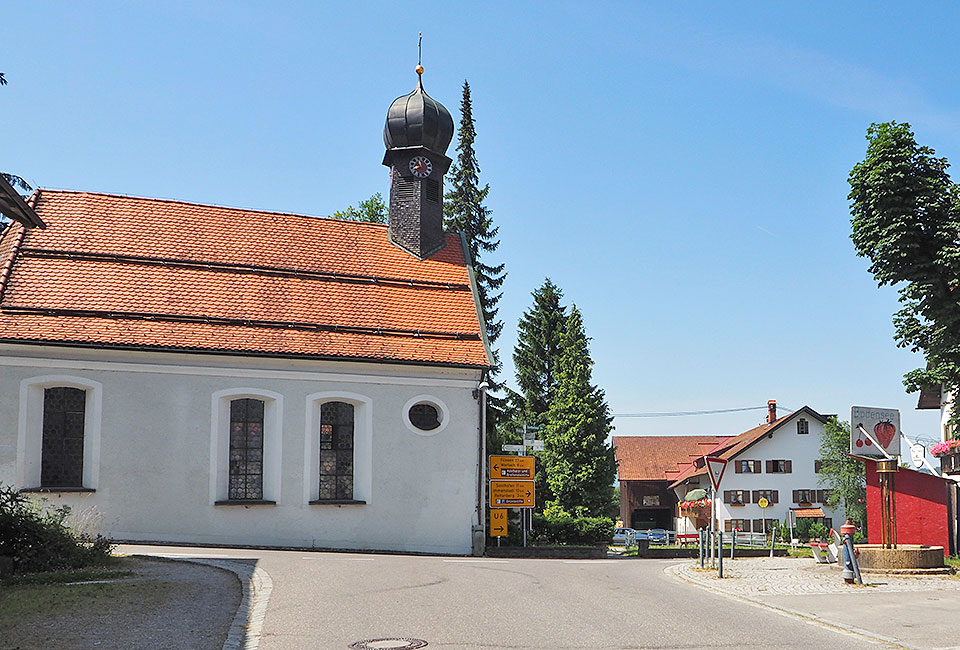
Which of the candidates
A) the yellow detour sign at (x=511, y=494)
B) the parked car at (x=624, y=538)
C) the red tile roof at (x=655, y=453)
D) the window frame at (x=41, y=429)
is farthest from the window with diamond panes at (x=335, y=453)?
the red tile roof at (x=655, y=453)

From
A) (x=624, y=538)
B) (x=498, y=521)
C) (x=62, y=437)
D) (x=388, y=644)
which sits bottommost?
(x=624, y=538)

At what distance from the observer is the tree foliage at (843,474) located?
46844mm

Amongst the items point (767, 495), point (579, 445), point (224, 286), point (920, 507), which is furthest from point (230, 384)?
point (767, 495)

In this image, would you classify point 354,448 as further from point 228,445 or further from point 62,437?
point 62,437

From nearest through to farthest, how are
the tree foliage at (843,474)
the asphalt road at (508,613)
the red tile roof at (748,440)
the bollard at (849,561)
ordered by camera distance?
→ the asphalt road at (508,613), the bollard at (849,561), the tree foliage at (843,474), the red tile roof at (748,440)

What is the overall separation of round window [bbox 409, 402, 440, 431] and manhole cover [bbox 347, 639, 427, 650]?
14734 mm

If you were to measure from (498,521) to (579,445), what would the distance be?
51.6ft

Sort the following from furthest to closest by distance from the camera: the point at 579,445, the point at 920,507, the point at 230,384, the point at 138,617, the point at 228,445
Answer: the point at 579,445
the point at 228,445
the point at 230,384
the point at 920,507
the point at 138,617

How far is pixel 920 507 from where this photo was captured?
66.2ft

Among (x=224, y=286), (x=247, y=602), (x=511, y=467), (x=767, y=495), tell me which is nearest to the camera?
(x=247, y=602)

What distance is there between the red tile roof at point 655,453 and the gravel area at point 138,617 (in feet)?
191

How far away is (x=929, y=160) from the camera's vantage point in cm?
2066

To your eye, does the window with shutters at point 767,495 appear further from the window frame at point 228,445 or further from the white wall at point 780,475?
the window frame at point 228,445

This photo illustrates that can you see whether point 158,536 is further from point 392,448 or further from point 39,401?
point 392,448
